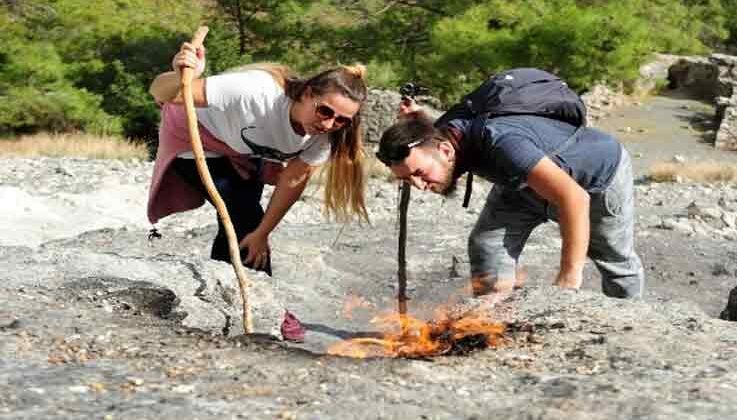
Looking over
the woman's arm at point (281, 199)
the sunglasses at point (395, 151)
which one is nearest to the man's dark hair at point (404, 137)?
the sunglasses at point (395, 151)

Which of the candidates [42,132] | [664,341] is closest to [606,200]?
[664,341]

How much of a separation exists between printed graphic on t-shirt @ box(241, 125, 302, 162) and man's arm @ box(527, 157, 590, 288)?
106cm

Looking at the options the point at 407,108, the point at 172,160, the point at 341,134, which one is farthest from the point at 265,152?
the point at 407,108

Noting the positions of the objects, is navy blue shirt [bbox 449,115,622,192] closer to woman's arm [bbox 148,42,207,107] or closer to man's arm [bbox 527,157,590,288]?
man's arm [bbox 527,157,590,288]

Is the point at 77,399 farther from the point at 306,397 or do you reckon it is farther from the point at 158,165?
the point at 158,165

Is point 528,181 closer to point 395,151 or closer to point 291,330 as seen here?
point 395,151

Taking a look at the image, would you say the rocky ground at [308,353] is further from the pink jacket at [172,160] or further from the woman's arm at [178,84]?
the woman's arm at [178,84]

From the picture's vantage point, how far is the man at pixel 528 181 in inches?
129

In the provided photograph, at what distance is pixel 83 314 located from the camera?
339 cm

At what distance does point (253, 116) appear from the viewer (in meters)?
3.75

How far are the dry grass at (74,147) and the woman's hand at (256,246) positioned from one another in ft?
36.3

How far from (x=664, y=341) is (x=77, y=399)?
5.84 ft

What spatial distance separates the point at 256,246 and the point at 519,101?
52.1 inches

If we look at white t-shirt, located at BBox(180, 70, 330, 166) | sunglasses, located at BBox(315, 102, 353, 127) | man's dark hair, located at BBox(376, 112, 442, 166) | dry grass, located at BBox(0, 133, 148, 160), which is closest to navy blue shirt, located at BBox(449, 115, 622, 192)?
man's dark hair, located at BBox(376, 112, 442, 166)
